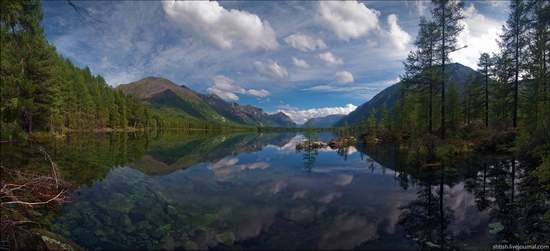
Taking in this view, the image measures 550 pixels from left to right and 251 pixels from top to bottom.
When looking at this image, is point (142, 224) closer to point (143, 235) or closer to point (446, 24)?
point (143, 235)

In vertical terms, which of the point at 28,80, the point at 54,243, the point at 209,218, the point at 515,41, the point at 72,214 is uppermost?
the point at 515,41

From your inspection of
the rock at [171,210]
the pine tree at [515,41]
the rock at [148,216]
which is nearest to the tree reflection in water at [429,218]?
the rock at [148,216]

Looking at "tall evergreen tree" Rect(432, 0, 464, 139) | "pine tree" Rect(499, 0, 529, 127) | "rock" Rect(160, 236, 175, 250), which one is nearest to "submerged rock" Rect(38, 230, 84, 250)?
"rock" Rect(160, 236, 175, 250)

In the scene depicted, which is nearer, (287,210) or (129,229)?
(129,229)

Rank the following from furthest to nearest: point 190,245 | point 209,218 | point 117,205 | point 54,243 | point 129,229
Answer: point 117,205 → point 209,218 → point 129,229 → point 190,245 → point 54,243

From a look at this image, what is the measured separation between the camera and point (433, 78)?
23969mm

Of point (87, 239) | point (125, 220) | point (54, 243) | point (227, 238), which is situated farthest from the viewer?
point (125, 220)

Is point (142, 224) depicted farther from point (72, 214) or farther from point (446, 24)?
point (446, 24)

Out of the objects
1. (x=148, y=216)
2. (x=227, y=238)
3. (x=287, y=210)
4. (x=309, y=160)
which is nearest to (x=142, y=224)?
A: (x=148, y=216)

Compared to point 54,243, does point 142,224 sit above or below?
below

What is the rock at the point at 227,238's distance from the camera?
6773mm

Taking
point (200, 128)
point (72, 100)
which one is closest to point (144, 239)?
point (72, 100)

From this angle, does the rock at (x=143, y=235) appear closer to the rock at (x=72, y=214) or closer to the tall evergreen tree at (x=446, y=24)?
the rock at (x=72, y=214)

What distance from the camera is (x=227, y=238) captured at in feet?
23.3
